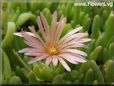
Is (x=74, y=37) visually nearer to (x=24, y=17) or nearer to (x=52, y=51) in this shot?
(x=52, y=51)

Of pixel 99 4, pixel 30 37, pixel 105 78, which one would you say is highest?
pixel 99 4

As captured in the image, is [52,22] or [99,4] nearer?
[52,22]

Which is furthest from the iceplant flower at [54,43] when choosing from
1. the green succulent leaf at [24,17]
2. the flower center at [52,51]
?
the green succulent leaf at [24,17]

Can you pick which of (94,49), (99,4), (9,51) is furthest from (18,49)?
(99,4)

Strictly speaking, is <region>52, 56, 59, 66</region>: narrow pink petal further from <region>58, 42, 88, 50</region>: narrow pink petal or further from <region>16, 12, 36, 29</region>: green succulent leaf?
<region>16, 12, 36, 29</region>: green succulent leaf

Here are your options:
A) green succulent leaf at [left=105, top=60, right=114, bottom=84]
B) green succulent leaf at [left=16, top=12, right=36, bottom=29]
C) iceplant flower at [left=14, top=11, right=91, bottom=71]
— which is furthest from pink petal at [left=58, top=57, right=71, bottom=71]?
green succulent leaf at [left=16, top=12, right=36, bottom=29]

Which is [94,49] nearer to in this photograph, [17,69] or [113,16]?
[113,16]
